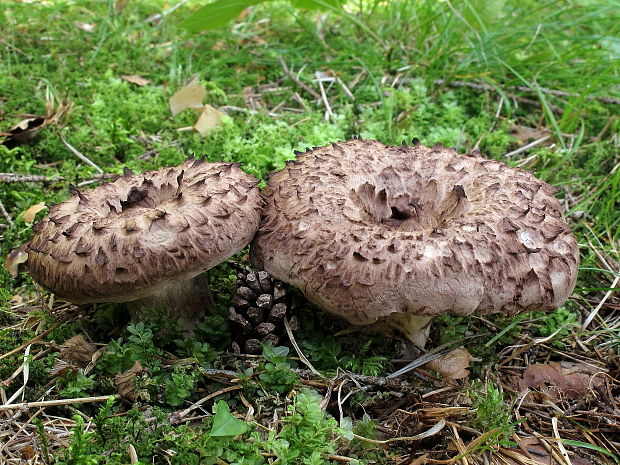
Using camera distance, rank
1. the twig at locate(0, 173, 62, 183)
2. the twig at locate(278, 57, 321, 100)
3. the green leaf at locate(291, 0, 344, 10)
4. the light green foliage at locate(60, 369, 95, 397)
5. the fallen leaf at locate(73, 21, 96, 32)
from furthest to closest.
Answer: the fallen leaf at locate(73, 21, 96, 32) < the green leaf at locate(291, 0, 344, 10) < the twig at locate(278, 57, 321, 100) < the twig at locate(0, 173, 62, 183) < the light green foliage at locate(60, 369, 95, 397)

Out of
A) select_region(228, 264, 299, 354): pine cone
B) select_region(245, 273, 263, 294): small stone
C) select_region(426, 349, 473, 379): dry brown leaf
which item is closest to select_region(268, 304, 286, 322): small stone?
select_region(228, 264, 299, 354): pine cone

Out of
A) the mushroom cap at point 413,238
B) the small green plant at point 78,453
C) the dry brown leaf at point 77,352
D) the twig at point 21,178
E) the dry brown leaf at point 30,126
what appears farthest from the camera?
the dry brown leaf at point 30,126

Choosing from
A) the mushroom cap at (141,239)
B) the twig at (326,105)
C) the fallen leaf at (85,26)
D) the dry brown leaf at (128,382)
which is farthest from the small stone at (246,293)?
the fallen leaf at (85,26)

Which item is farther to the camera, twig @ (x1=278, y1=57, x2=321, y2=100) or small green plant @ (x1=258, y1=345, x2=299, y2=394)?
twig @ (x1=278, y1=57, x2=321, y2=100)

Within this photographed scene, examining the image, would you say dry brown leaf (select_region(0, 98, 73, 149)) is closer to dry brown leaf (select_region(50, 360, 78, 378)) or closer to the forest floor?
the forest floor

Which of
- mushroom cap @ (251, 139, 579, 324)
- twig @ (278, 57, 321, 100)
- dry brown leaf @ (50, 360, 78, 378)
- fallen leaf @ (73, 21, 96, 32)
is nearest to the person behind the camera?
mushroom cap @ (251, 139, 579, 324)

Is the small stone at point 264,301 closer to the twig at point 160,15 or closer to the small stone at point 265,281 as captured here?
the small stone at point 265,281

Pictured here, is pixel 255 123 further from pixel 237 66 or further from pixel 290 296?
pixel 290 296

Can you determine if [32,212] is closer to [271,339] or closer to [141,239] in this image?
[141,239]
